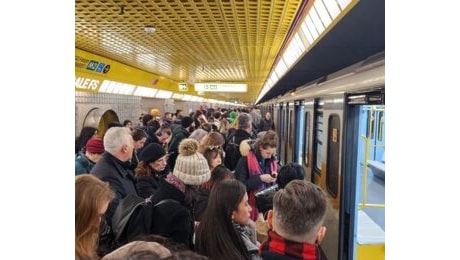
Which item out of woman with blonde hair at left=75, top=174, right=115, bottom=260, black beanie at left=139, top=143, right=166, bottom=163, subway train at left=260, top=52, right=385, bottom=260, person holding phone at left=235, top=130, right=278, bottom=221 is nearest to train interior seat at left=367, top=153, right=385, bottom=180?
subway train at left=260, top=52, right=385, bottom=260

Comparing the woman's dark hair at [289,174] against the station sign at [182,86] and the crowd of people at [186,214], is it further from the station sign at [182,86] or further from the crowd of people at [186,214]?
the station sign at [182,86]

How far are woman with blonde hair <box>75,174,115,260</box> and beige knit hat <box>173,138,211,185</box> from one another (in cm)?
69

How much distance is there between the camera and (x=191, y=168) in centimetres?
247

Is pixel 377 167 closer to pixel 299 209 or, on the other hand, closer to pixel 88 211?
pixel 299 209

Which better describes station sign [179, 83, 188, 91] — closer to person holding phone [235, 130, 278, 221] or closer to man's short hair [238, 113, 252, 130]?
man's short hair [238, 113, 252, 130]

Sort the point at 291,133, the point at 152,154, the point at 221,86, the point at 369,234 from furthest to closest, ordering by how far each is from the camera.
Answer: the point at 221,86 < the point at 291,133 < the point at 369,234 < the point at 152,154

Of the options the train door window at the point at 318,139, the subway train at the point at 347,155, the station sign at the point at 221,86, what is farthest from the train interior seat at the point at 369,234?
the station sign at the point at 221,86

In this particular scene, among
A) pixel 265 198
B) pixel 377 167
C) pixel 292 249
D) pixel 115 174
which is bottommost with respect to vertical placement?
pixel 377 167

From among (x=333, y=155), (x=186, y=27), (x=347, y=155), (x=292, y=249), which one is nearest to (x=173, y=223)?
(x=292, y=249)

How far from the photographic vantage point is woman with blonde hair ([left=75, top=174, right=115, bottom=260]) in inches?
62.8

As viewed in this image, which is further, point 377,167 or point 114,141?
point 377,167

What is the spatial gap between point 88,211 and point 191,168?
0.88 meters
